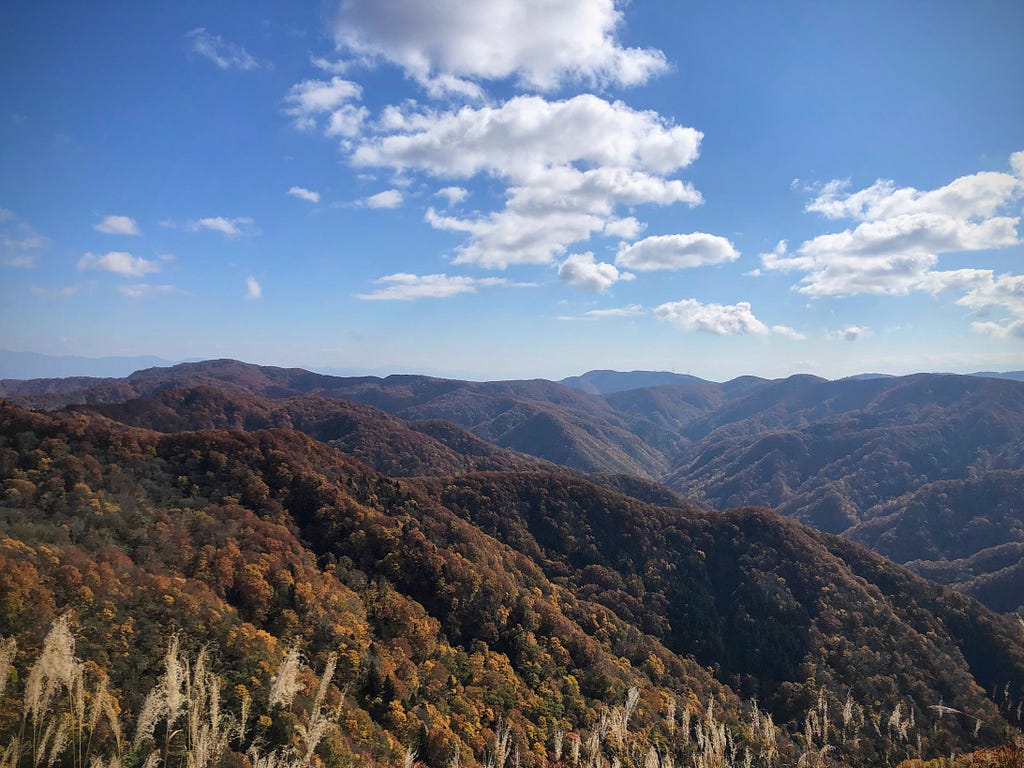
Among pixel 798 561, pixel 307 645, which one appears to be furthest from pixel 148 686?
pixel 798 561

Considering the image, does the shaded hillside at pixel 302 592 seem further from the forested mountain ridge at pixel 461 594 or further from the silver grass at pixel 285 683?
the silver grass at pixel 285 683

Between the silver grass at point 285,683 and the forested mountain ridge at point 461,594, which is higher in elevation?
the silver grass at point 285,683

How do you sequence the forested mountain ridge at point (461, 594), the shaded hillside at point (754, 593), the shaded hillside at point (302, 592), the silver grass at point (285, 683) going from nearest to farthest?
the silver grass at point (285, 683) → the shaded hillside at point (302, 592) → the forested mountain ridge at point (461, 594) → the shaded hillside at point (754, 593)

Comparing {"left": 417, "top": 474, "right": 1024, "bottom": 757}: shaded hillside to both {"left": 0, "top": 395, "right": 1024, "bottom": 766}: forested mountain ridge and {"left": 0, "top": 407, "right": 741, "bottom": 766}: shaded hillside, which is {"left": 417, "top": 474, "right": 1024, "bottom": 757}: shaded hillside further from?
{"left": 0, "top": 407, "right": 741, "bottom": 766}: shaded hillside

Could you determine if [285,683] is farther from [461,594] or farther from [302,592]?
[461,594]

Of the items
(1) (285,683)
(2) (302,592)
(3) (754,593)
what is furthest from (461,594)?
(3) (754,593)

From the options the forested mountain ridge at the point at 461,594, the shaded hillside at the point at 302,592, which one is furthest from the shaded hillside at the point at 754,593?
the shaded hillside at the point at 302,592

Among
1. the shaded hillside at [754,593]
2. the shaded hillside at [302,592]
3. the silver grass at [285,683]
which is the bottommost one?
the shaded hillside at [754,593]

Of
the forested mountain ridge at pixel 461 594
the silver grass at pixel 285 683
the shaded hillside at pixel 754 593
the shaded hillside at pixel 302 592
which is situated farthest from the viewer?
the shaded hillside at pixel 754 593

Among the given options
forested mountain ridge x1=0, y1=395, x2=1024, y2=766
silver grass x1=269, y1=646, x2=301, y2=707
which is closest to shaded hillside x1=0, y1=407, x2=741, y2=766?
forested mountain ridge x1=0, y1=395, x2=1024, y2=766
